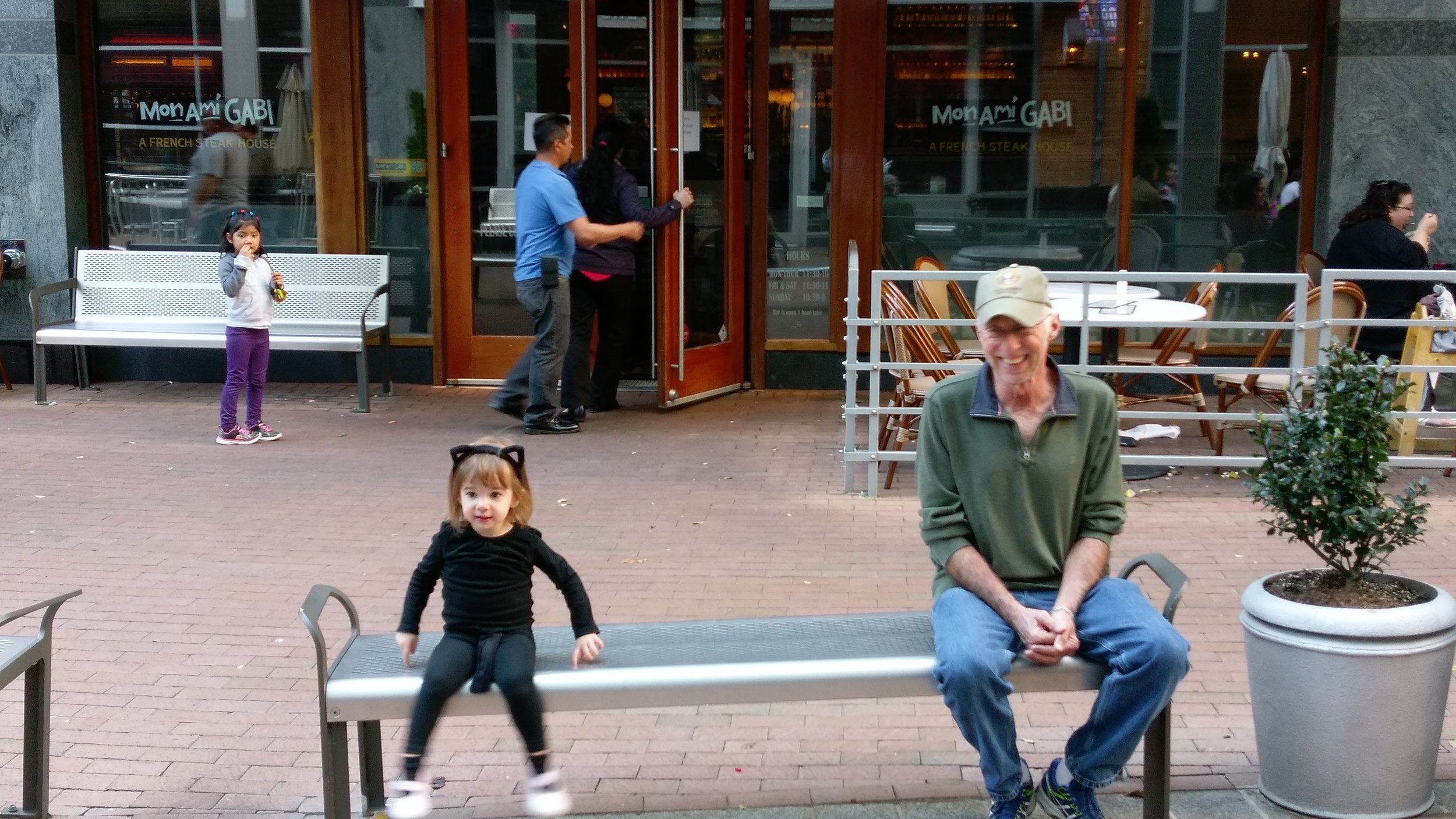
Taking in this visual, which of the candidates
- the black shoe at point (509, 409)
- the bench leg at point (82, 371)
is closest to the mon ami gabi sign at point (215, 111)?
the bench leg at point (82, 371)

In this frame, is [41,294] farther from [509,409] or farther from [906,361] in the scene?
[906,361]

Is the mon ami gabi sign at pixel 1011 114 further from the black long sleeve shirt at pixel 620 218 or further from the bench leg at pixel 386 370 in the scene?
the bench leg at pixel 386 370

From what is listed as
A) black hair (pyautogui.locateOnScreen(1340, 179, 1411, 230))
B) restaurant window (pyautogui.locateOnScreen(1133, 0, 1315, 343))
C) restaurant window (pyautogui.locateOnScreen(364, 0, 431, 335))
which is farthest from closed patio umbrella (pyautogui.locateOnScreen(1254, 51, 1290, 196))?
restaurant window (pyautogui.locateOnScreen(364, 0, 431, 335))

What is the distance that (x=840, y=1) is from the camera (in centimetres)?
1045

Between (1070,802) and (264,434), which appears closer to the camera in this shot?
(1070,802)

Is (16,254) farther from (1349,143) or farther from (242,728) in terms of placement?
(1349,143)

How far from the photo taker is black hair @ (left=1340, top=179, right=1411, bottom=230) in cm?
883

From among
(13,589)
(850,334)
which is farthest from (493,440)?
(850,334)

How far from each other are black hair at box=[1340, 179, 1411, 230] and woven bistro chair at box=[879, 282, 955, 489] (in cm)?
274

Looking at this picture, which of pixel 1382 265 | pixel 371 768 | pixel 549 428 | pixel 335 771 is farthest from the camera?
pixel 549 428

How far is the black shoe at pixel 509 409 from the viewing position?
9508 millimetres

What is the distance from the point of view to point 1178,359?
967 cm

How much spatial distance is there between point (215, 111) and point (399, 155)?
4.72 feet

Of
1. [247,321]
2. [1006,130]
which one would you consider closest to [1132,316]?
[1006,130]
